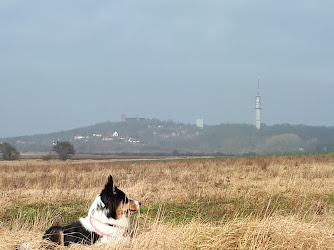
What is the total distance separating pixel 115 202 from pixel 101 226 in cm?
43

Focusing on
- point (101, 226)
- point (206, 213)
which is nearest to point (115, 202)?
point (101, 226)

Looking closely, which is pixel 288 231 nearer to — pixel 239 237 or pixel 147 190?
pixel 239 237

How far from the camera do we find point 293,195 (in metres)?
12.9

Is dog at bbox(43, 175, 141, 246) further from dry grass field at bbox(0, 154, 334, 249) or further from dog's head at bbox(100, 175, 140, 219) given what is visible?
dry grass field at bbox(0, 154, 334, 249)

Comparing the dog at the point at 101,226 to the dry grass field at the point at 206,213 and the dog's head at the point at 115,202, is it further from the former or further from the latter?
the dry grass field at the point at 206,213

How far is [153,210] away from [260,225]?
5605 millimetres

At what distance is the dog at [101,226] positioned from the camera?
6.65 m

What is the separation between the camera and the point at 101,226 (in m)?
6.73

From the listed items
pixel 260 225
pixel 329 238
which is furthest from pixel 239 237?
pixel 329 238

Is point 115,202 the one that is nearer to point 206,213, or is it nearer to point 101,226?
point 101,226

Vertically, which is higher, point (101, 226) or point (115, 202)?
point (115, 202)

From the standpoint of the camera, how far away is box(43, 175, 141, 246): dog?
6648mm

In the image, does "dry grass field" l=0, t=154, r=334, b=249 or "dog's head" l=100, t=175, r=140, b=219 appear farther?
"dog's head" l=100, t=175, r=140, b=219

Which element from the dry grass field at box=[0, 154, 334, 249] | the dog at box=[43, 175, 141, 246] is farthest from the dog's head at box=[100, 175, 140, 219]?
the dry grass field at box=[0, 154, 334, 249]
